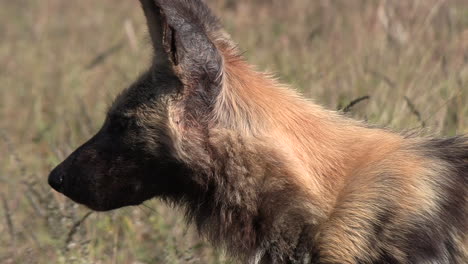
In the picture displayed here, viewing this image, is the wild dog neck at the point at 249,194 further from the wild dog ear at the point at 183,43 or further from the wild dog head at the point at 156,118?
the wild dog ear at the point at 183,43

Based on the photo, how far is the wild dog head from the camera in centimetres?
318

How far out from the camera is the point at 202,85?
3252 millimetres

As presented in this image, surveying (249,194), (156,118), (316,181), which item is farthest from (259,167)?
(156,118)

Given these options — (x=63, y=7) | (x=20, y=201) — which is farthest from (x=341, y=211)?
(x=63, y=7)

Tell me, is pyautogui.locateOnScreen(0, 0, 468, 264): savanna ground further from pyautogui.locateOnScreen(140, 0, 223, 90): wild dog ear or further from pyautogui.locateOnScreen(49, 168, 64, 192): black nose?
pyautogui.locateOnScreen(140, 0, 223, 90): wild dog ear

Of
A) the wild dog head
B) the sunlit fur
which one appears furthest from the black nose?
the sunlit fur

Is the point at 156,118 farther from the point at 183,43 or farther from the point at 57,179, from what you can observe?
the point at 57,179

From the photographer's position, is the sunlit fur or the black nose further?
the black nose

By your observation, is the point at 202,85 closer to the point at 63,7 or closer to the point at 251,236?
the point at 251,236

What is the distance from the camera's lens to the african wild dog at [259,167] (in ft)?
9.85

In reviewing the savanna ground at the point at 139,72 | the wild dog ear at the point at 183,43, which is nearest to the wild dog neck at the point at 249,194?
the wild dog ear at the point at 183,43

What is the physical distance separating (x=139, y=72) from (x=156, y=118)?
0.60 metres

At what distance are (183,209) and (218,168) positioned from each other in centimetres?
38

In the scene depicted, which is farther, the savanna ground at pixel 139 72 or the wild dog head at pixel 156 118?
the savanna ground at pixel 139 72
